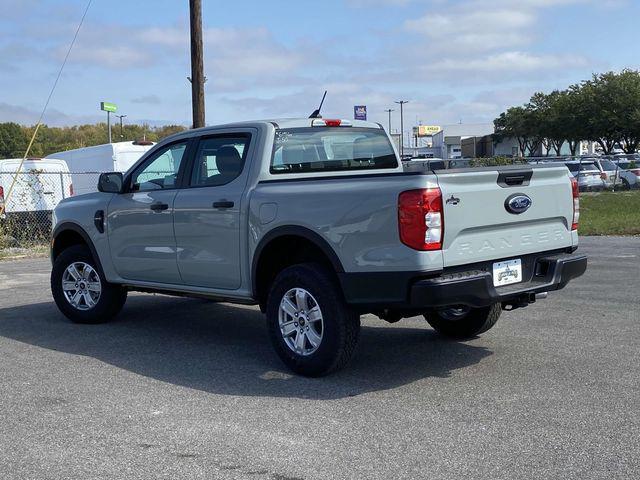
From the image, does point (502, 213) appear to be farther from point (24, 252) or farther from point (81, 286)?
point (24, 252)

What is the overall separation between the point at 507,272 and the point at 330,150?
2.06 metres

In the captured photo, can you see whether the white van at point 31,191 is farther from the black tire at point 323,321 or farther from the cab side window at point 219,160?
the black tire at point 323,321

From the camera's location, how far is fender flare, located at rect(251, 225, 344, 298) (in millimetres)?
5441

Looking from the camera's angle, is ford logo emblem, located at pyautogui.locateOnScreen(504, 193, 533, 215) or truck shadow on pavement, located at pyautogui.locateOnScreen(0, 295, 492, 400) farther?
truck shadow on pavement, located at pyautogui.locateOnScreen(0, 295, 492, 400)

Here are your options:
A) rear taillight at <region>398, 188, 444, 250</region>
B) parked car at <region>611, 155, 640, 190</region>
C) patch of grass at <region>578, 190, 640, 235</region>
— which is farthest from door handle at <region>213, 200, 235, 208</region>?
parked car at <region>611, 155, 640, 190</region>

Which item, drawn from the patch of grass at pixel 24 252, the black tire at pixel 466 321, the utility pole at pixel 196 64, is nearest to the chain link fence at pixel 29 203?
the patch of grass at pixel 24 252

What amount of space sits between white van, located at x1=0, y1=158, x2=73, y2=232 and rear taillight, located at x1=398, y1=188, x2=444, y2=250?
13675 millimetres

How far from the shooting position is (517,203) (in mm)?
5496

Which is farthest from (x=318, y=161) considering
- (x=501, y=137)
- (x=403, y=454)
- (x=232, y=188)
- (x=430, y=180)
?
(x=501, y=137)

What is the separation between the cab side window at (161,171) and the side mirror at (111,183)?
0.14 metres

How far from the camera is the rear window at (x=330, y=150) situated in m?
6.47

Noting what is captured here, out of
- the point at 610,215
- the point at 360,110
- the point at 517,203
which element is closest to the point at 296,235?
the point at 517,203

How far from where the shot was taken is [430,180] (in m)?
4.98

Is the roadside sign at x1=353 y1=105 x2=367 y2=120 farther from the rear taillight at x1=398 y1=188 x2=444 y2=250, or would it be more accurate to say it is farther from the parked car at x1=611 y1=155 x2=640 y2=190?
the rear taillight at x1=398 y1=188 x2=444 y2=250
